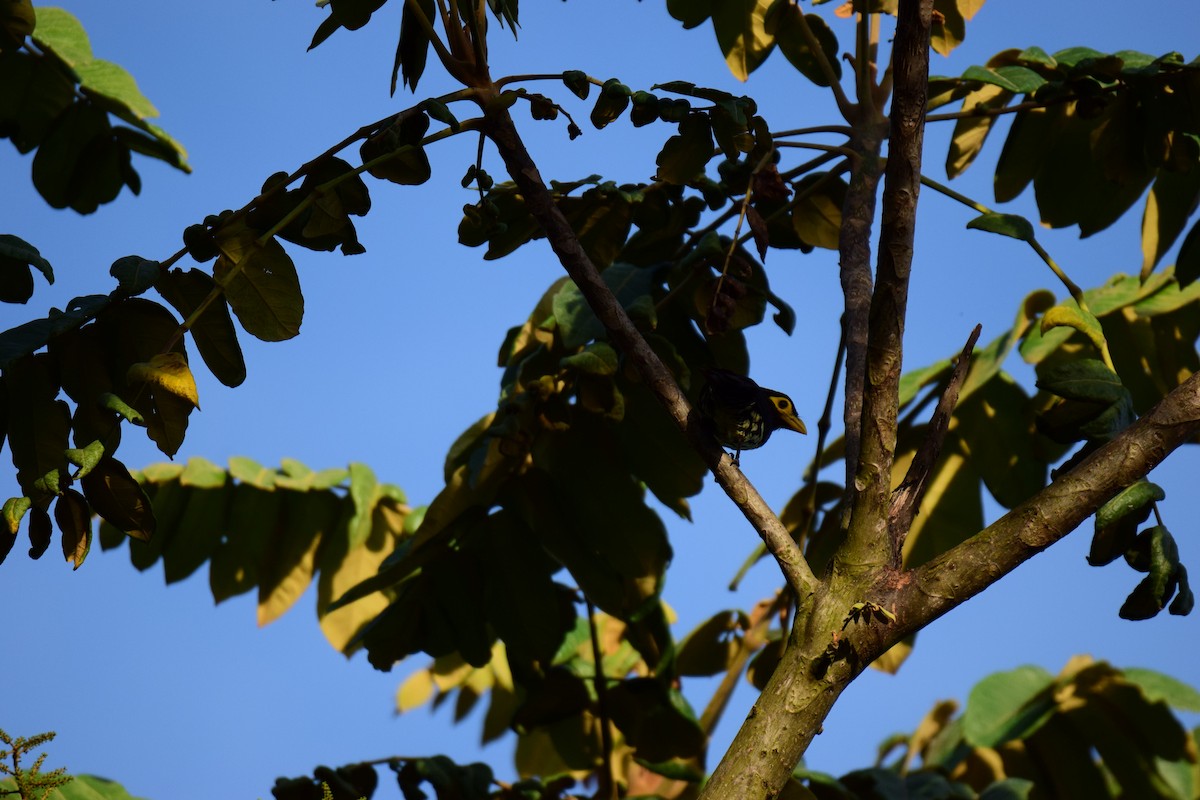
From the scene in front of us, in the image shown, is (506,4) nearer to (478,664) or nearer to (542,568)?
(542,568)

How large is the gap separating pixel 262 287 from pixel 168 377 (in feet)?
0.90

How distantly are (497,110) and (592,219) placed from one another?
57 cm

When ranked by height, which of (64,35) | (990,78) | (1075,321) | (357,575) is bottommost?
(1075,321)

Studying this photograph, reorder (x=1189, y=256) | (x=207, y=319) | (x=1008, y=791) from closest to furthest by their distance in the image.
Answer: (x=207, y=319) → (x=1189, y=256) → (x=1008, y=791)

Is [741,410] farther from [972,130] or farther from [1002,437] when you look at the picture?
[1002,437]

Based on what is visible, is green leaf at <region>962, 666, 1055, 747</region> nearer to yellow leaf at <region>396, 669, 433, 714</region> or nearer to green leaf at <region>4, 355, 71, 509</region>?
yellow leaf at <region>396, 669, 433, 714</region>

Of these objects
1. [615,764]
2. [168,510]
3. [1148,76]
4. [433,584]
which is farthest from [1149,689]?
[168,510]

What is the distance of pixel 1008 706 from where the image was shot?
2.88 m

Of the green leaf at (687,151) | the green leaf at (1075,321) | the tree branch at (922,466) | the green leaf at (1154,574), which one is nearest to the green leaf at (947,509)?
the green leaf at (1075,321)

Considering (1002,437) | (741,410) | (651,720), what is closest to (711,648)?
(651,720)

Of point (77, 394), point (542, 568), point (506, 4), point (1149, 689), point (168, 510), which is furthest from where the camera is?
point (168, 510)

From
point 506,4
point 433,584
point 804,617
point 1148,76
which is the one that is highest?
point 1148,76

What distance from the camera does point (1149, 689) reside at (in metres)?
2.95

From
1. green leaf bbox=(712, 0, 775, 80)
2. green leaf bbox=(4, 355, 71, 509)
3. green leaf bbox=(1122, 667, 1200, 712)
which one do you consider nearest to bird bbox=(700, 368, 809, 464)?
green leaf bbox=(4, 355, 71, 509)
